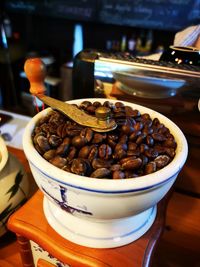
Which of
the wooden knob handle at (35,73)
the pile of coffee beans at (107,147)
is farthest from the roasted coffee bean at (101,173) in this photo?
the wooden knob handle at (35,73)

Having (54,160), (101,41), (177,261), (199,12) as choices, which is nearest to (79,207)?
(54,160)

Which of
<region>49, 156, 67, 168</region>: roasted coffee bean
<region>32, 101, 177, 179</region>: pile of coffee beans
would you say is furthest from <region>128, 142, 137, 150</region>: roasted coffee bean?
<region>49, 156, 67, 168</region>: roasted coffee bean

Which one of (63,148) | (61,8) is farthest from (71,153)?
(61,8)

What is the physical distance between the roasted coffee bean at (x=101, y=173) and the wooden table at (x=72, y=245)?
0.16 m

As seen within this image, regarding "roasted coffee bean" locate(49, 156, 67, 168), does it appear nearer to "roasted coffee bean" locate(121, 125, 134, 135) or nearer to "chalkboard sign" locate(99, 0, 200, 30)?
"roasted coffee bean" locate(121, 125, 134, 135)

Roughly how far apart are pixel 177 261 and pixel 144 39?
1738 millimetres

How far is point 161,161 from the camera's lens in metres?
0.39

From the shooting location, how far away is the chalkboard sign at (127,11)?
176 centimetres

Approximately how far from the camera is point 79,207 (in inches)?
14.8

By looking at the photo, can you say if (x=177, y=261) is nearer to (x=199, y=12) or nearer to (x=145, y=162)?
(x=145, y=162)

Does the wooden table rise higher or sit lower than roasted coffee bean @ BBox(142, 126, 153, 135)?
lower

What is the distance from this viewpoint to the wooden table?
42cm

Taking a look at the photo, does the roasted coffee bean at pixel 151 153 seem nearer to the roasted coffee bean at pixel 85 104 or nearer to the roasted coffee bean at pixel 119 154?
the roasted coffee bean at pixel 119 154

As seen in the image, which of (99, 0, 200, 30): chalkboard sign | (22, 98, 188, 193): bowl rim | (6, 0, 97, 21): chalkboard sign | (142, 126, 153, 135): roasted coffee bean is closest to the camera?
(22, 98, 188, 193): bowl rim
